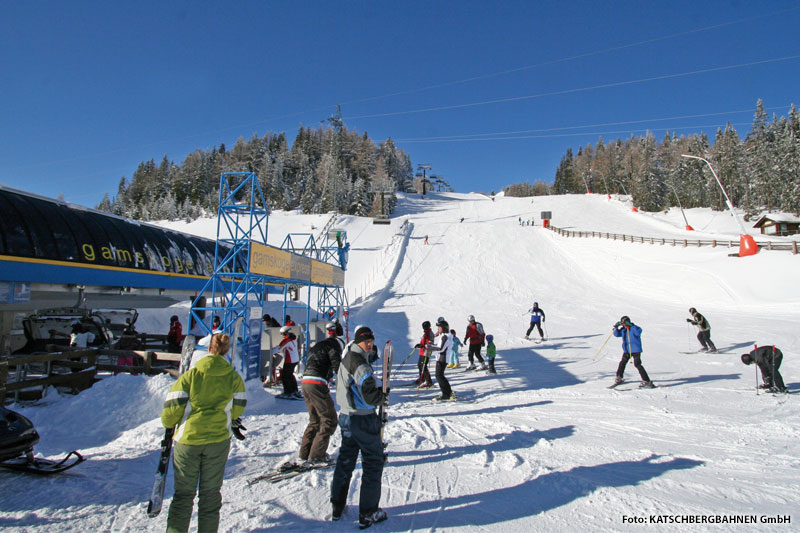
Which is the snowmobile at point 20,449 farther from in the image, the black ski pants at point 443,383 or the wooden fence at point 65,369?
the black ski pants at point 443,383

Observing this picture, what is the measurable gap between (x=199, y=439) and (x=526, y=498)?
326 cm

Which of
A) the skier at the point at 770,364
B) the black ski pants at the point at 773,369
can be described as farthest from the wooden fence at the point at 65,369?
the black ski pants at the point at 773,369

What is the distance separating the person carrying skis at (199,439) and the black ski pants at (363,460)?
1042 millimetres

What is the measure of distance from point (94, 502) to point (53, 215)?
12161 mm

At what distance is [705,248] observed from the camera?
104 ft

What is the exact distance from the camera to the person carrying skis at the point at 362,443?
12.6ft

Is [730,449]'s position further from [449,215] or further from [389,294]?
[449,215]

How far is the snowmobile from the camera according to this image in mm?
4551

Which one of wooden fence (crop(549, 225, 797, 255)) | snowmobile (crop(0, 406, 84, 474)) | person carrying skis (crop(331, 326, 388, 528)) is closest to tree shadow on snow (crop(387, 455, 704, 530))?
person carrying skis (crop(331, 326, 388, 528))

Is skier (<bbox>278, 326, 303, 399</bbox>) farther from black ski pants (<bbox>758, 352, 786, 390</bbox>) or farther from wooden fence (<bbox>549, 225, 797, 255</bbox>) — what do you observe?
wooden fence (<bbox>549, 225, 797, 255</bbox>)

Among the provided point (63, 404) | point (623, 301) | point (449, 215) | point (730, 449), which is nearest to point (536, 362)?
point (730, 449)

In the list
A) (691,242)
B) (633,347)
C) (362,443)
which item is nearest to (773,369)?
(633,347)

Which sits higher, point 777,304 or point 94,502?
point 777,304

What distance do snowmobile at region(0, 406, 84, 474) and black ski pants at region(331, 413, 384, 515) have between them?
10.9ft
